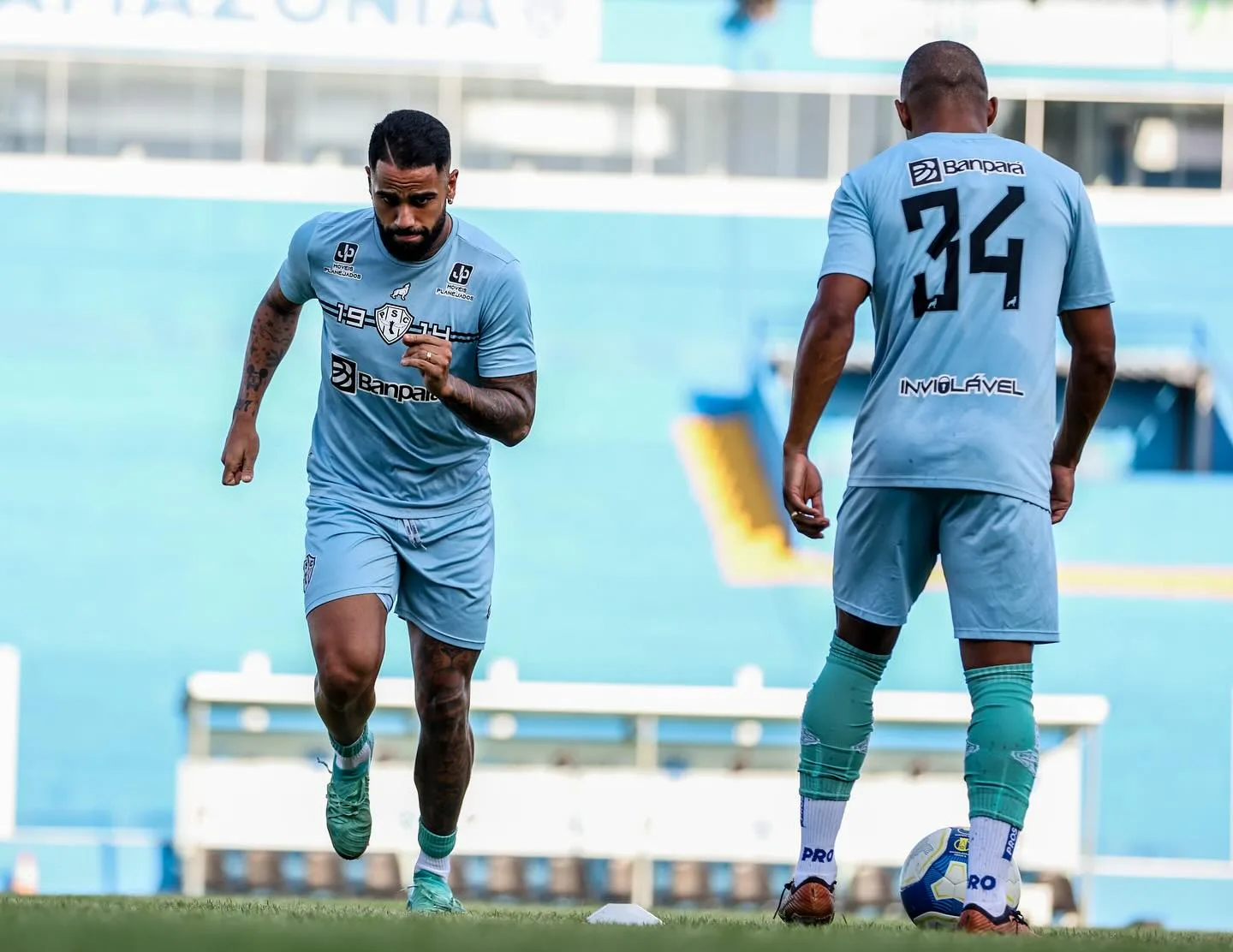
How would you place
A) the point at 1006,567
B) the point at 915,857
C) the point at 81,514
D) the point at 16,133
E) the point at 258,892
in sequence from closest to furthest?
the point at 1006,567 < the point at 915,857 < the point at 258,892 < the point at 81,514 < the point at 16,133

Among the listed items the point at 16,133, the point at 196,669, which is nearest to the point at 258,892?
the point at 196,669

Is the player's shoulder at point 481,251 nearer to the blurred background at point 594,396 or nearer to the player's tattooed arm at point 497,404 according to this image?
the player's tattooed arm at point 497,404

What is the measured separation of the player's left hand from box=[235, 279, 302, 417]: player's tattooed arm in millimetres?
982

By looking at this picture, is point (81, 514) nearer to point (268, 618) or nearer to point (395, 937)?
point (268, 618)

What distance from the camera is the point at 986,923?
13.6 feet

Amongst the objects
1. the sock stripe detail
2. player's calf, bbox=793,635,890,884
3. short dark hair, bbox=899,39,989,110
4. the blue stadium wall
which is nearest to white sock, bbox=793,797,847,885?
player's calf, bbox=793,635,890,884

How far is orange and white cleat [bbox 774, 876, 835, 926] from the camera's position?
4.50m

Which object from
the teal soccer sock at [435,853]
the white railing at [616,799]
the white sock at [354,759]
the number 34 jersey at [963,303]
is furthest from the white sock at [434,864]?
the white railing at [616,799]

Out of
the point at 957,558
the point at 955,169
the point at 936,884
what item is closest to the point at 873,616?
the point at 957,558

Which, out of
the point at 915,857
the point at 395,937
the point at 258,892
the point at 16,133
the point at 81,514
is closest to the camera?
the point at 395,937

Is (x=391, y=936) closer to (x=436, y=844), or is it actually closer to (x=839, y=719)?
(x=839, y=719)

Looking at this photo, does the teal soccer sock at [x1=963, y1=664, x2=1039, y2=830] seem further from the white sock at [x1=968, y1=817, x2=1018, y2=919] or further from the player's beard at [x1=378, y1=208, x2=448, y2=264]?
the player's beard at [x1=378, y1=208, x2=448, y2=264]

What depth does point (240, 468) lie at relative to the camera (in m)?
5.31

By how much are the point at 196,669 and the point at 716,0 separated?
8487 millimetres
